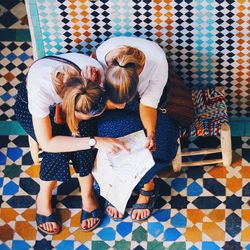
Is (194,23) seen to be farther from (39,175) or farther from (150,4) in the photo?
(39,175)

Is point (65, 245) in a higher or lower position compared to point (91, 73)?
lower

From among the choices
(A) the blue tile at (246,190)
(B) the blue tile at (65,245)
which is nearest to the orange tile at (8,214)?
(B) the blue tile at (65,245)

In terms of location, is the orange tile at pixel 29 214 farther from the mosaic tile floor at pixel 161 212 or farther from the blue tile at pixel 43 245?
the blue tile at pixel 43 245

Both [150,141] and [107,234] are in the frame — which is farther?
[107,234]

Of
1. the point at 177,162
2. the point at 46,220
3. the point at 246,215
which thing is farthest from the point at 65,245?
the point at 246,215

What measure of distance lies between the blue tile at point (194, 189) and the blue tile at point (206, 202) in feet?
0.13

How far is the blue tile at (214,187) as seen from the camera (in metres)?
3.82

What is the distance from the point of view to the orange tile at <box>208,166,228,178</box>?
387cm

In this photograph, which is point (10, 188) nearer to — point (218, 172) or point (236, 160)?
point (218, 172)

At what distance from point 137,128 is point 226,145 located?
592 millimetres

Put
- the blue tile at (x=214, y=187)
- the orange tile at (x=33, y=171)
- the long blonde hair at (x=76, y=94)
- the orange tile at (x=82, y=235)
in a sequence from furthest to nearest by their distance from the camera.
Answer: the orange tile at (x=33, y=171) → the blue tile at (x=214, y=187) → the orange tile at (x=82, y=235) → the long blonde hair at (x=76, y=94)

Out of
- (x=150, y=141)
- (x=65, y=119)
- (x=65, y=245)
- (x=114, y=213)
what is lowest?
(x=65, y=245)

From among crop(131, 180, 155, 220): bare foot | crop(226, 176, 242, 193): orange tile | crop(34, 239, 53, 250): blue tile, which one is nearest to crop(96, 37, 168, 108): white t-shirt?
crop(131, 180, 155, 220): bare foot

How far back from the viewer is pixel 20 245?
3697mm
